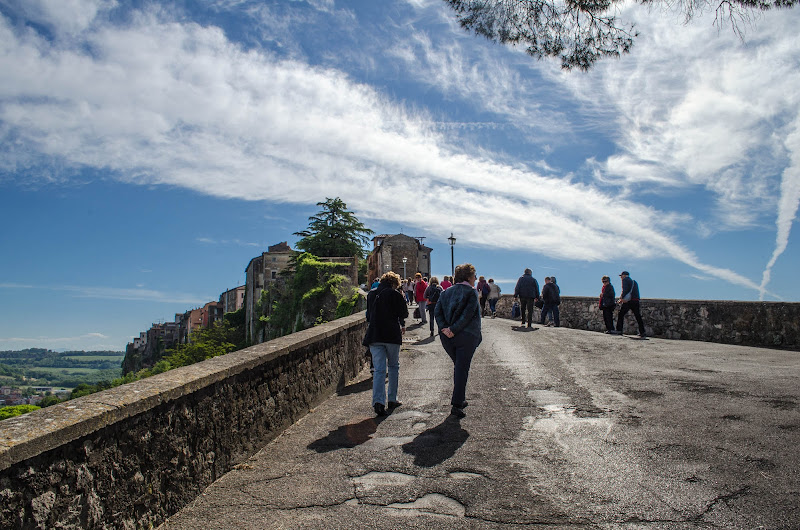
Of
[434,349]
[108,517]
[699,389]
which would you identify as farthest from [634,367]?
[108,517]

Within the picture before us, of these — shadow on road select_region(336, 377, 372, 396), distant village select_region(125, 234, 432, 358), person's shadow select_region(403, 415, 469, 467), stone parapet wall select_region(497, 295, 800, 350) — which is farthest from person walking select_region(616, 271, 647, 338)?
distant village select_region(125, 234, 432, 358)

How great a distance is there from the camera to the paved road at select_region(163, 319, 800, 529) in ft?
11.2

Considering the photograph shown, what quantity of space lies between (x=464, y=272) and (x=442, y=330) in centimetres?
78

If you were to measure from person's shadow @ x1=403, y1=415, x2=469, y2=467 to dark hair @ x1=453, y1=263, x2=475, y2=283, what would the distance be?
1754 millimetres

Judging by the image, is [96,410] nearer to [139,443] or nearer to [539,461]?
[139,443]

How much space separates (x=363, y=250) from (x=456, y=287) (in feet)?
178

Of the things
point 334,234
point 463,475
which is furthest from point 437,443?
point 334,234

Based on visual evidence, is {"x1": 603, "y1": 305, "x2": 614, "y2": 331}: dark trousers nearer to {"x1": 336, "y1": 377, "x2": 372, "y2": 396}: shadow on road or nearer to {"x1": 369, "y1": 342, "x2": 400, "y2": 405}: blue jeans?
{"x1": 336, "y1": 377, "x2": 372, "y2": 396}: shadow on road

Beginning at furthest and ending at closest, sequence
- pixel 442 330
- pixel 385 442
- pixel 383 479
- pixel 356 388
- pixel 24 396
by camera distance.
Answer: pixel 24 396 < pixel 356 388 < pixel 442 330 < pixel 385 442 < pixel 383 479

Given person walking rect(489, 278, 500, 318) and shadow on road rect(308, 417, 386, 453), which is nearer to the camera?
shadow on road rect(308, 417, 386, 453)

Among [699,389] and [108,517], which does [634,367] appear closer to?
[699,389]

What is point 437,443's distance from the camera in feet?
16.3

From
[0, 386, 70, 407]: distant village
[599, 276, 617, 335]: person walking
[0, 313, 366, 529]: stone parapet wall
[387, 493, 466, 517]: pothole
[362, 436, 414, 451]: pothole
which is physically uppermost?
[599, 276, 617, 335]: person walking

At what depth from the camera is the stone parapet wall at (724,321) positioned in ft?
40.8
